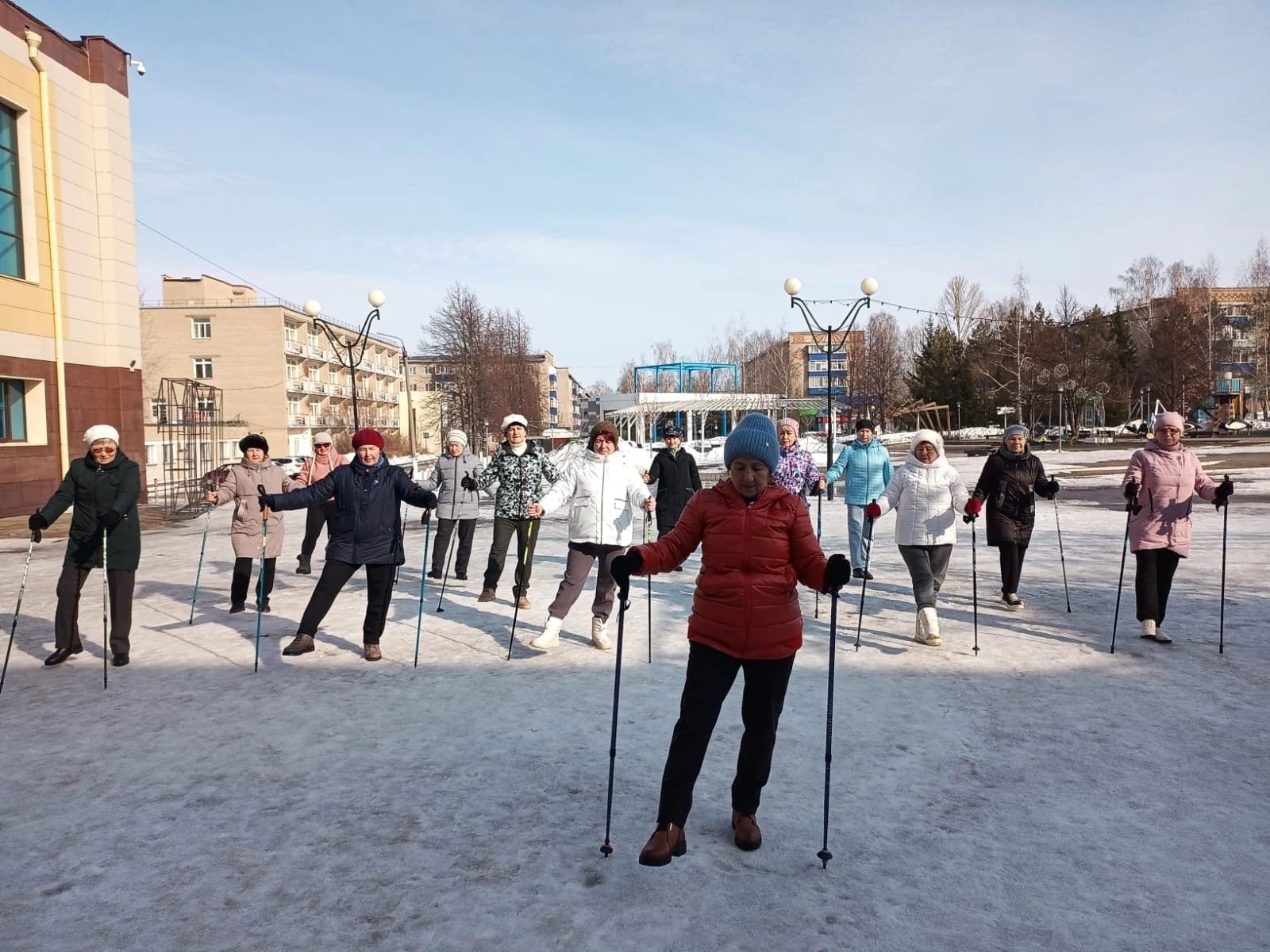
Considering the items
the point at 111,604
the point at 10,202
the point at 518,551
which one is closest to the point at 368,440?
the point at 111,604

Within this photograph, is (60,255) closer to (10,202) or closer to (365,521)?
(10,202)

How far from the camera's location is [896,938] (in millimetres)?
2979

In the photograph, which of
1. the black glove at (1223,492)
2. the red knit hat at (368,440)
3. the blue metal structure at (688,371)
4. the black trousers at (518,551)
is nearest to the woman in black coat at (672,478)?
the black trousers at (518,551)

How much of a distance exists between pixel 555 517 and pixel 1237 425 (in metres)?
47.7

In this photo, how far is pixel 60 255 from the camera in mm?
19797

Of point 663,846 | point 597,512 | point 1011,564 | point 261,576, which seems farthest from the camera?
point 1011,564

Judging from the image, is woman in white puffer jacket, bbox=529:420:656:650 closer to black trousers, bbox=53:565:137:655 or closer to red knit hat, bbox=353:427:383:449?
red knit hat, bbox=353:427:383:449

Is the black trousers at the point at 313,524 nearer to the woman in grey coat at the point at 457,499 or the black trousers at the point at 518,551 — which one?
the woman in grey coat at the point at 457,499

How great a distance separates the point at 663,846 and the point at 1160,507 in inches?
215

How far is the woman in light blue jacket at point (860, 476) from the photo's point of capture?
32.8 feet

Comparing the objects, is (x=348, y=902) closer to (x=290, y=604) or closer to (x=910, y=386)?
(x=290, y=604)

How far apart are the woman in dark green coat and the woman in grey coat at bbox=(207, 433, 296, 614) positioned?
1.45 m

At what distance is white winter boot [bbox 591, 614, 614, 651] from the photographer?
7078 mm

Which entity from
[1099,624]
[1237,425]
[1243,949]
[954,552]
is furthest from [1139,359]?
[1243,949]
